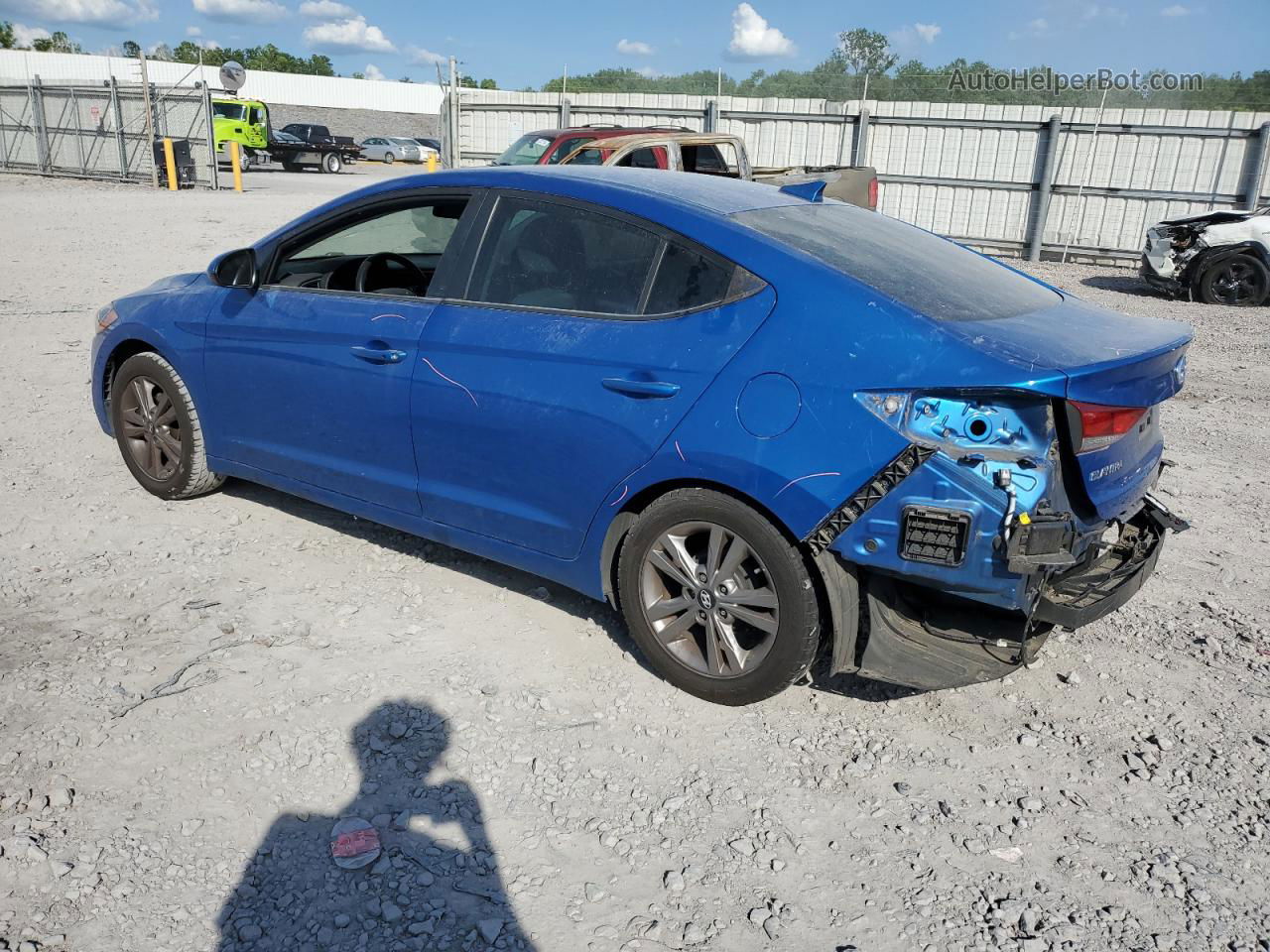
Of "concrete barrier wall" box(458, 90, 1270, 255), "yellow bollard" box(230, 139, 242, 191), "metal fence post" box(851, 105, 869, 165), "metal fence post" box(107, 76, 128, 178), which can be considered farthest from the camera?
"metal fence post" box(107, 76, 128, 178)

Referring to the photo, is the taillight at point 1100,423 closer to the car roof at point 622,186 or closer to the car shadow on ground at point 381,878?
the car roof at point 622,186

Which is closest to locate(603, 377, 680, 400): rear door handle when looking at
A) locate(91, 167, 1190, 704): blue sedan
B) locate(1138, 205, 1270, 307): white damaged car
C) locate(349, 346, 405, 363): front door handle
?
locate(91, 167, 1190, 704): blue sedan

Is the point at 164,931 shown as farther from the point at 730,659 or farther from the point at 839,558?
the point at 839,558

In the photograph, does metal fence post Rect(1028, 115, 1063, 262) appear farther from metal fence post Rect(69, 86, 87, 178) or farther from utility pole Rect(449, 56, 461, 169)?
metal fence post Rect(69, 86, 87, 178)

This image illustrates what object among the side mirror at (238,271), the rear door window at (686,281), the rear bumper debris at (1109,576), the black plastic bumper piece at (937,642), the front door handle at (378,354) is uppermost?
the rear door window at (686,281)

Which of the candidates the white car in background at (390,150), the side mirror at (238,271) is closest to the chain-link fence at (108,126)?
the white car in background at (390,150)

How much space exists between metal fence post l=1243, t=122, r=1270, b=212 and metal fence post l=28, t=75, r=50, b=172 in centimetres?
2790

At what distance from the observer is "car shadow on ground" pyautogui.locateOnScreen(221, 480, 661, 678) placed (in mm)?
4047

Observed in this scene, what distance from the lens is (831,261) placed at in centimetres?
325

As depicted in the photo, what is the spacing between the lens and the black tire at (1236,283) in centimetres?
1267

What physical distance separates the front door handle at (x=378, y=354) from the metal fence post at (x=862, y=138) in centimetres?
1606

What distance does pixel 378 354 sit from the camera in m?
3.95

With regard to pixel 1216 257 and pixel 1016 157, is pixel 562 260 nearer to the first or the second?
pixel 1216 257

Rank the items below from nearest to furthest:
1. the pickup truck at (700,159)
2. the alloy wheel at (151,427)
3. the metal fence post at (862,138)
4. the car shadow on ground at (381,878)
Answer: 1. the car shadow on ground at (381,878)
2. the alloy wheel at (151,427)
3. the pickup truck at (700,159)
4. the metal fence post at (862,138)
